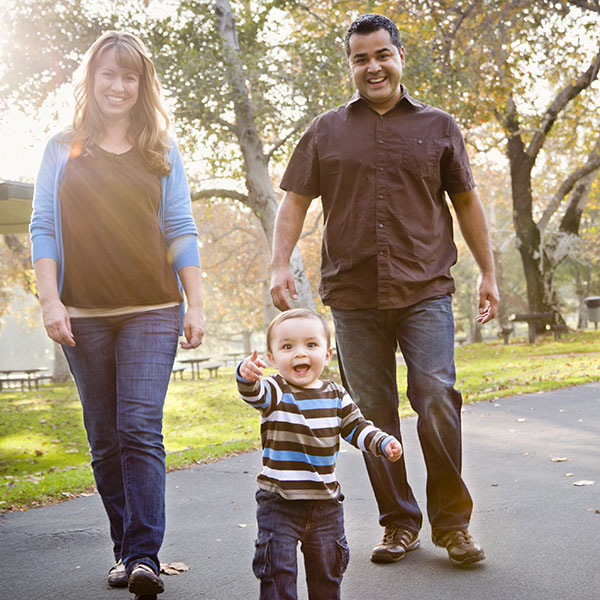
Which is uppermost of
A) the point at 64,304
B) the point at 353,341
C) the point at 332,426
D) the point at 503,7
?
the point at 503,7

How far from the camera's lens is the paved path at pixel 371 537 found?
3326 mm

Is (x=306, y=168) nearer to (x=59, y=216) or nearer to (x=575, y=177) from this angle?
(x=59, y=216)

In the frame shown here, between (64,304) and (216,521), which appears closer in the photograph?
(64,304)

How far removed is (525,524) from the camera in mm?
4176

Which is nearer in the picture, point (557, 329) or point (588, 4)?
point (588, 4)

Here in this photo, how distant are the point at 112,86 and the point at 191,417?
11083 mm

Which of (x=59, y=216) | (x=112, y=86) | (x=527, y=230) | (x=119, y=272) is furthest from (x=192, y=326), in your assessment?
(x=527, y=230)

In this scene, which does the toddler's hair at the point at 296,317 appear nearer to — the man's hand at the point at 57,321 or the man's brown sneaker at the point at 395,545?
the man's hand at the point at 57,321

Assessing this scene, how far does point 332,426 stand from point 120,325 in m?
1.07

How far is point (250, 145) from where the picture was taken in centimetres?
1738

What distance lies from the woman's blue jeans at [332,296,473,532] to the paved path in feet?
0.86

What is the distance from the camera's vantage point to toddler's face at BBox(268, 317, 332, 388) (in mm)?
2758

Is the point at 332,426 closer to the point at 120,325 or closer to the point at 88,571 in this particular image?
the point at 120,325

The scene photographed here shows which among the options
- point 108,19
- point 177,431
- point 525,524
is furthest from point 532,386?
point 108,19
